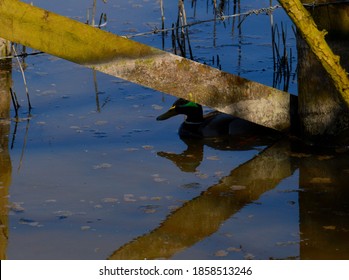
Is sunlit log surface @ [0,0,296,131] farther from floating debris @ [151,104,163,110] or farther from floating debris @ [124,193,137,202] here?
floating debris @ [151,104,163,110]

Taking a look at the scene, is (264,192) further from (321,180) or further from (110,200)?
(110,200)

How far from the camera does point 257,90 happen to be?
7973 millimetres

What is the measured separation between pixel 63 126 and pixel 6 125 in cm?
51

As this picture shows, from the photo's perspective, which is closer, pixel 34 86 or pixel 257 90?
pixel 257 90

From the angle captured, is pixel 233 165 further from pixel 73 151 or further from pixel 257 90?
pixel 73 151

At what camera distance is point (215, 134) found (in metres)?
8.60

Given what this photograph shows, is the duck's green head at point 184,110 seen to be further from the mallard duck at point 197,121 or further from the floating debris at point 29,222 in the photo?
A: the floating debris at point 29,222

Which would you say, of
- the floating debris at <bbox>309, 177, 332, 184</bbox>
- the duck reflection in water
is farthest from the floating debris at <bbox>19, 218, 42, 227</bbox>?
the floating debris at <bbox>309, 177, 332, 184</bbox>

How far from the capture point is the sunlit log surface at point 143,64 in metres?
7.25

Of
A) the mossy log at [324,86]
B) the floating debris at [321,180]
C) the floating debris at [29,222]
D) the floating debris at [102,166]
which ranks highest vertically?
the mossy log at [324,86]

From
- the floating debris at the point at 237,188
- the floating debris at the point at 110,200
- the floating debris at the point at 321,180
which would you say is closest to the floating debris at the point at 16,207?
the floating debris at the point at 110,200

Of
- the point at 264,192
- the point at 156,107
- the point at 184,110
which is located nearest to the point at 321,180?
the point at 264,192
